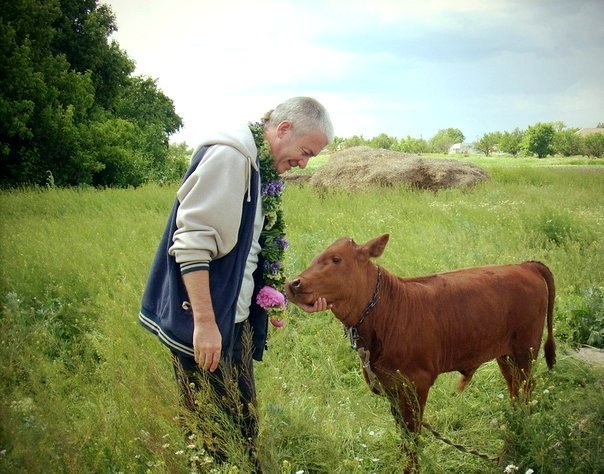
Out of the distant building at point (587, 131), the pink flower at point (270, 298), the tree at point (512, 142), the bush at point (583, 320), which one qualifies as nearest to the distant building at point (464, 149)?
the tree at point (512, 142)

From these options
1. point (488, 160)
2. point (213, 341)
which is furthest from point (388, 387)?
point (488, 160)

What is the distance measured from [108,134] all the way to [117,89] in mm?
2467

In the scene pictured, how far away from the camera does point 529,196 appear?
33.3ft

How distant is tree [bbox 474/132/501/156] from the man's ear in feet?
57.4

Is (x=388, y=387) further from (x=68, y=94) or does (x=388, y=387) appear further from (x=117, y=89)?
(x=117, y=89)

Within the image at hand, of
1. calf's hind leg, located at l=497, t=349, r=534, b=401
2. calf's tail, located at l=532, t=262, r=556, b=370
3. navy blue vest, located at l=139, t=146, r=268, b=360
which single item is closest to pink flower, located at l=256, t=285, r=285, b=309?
navy blue vest, located at l=139, t=146, r=268, b=360

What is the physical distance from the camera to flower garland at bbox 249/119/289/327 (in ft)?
8.63

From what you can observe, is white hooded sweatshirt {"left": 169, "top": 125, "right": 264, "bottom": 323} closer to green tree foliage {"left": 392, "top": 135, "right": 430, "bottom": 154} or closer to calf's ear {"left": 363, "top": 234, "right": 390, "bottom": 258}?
calf's ear {"left": 363, "top": 234, "right": 390, "bottom": 258}

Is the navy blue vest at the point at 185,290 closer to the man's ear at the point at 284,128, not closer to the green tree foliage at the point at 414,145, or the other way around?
the man's ear at the point at 284,128

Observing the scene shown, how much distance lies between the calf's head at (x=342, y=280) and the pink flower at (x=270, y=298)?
98 mm

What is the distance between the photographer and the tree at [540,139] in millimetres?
12222

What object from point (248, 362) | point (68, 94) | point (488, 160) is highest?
point (68, 94)

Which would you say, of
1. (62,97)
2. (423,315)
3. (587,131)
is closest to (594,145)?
(587,131)

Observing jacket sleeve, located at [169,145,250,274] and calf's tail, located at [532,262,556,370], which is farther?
calf's tail, located at [532,262,556,370]
